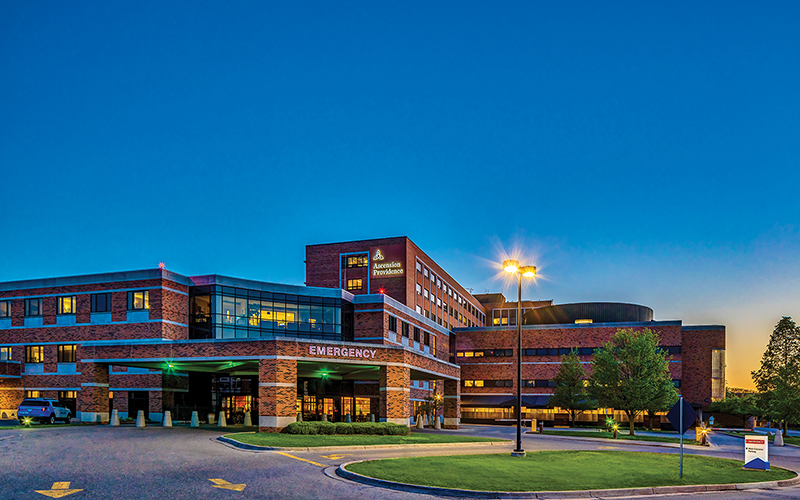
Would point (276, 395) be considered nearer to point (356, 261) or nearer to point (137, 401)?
point (137, 401)

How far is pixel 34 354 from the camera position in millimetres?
50375

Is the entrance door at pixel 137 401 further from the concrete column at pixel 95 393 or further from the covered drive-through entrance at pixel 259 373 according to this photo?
the concrete column at pixel 95 393

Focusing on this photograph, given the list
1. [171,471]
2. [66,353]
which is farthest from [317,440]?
[66,353]

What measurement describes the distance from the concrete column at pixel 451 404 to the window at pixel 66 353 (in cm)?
3115

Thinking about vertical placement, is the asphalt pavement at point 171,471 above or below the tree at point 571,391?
above

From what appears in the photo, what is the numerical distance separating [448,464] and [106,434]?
1670 centimetres

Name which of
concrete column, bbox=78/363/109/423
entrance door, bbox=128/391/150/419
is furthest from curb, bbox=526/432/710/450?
concrete column, bbox=78/363/109/423

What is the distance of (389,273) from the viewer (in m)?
72.1

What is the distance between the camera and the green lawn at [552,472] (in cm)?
1627

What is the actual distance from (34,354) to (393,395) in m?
31.4

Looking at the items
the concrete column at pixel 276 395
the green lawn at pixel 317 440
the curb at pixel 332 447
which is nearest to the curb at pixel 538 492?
the curb at pixel 332 447

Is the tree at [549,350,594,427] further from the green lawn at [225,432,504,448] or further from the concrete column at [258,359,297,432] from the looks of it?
the concrete column at [258,359,297,432]

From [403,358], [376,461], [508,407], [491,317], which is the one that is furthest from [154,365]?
[491,317]

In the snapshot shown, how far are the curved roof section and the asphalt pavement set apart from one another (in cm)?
6135
